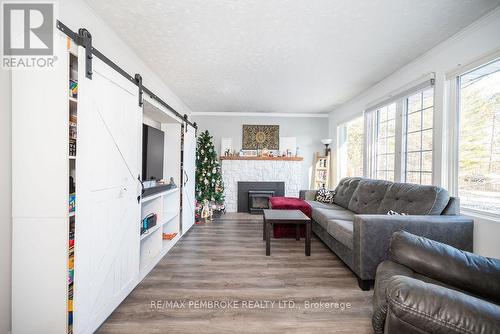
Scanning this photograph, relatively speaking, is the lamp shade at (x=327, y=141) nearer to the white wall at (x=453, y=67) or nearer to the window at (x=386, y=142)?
the window at (x=386, y=142)

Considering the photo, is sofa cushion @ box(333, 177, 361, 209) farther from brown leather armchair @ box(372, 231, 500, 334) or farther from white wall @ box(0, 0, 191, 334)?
white wall @ box(0, 0, 191, 334)

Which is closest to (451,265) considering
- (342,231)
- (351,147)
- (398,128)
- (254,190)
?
(342,231)

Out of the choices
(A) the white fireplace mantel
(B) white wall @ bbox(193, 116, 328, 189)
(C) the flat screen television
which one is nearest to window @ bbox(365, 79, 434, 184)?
(B) white wall @ bbox(193, 116, 328, 189)

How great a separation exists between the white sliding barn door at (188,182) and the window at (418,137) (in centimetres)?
333

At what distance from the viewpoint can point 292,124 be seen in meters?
5.57

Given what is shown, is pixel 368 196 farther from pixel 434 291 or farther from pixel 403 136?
pixel 434 291

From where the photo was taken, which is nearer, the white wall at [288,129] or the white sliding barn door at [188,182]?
the white sliding barn door at [188,182]

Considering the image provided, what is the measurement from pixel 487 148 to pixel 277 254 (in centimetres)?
243

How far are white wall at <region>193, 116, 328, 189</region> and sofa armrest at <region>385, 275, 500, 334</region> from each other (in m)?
4.83

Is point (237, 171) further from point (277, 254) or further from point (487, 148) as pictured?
point (487, 148)

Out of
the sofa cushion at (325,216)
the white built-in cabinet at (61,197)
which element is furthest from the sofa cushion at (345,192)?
the white built-in cabinet at (61,197)

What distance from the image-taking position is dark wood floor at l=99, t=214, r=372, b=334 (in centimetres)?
158

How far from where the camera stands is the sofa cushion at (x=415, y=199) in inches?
86.3

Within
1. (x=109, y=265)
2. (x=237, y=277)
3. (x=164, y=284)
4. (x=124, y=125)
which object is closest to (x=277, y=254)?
(x=237, y=277)
